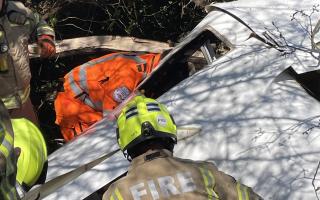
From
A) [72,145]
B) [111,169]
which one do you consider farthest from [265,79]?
[72,145]

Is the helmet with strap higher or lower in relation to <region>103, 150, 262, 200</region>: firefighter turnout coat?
higher

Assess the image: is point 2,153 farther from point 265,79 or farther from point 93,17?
point 93,17

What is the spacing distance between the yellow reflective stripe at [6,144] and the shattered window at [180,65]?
1.92 meters

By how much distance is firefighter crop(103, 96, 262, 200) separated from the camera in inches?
94.7

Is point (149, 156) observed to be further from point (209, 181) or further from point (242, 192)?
point (242, 192)

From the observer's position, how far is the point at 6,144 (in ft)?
6.66

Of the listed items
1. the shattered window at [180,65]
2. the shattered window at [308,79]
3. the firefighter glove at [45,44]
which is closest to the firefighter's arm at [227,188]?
the shattered window at [308,79]

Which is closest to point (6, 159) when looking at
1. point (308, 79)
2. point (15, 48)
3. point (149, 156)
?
point (149, 156)

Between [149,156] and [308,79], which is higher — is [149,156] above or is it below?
above

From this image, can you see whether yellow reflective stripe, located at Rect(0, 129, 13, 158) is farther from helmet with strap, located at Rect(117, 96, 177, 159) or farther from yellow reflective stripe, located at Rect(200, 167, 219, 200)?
yellow reflective stripe, located at Rect(200, 167, 219, 200)

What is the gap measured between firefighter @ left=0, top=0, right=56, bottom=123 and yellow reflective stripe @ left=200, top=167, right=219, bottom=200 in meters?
2.19

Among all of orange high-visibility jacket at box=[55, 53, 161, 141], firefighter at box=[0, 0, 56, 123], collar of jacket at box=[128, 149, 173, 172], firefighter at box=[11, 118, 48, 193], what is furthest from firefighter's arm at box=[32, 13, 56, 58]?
collar of jacket at box=[128, 149, 173, 172]

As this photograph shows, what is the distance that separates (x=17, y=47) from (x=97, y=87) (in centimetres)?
80

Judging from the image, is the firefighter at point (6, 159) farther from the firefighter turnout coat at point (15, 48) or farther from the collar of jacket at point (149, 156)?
the firefighter turnout coat at point (15, 48)
